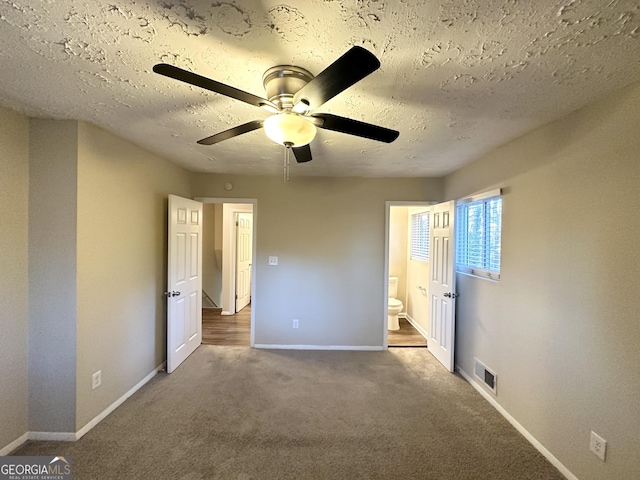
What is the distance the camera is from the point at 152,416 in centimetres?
228

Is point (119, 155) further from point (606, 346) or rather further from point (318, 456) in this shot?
point (606, 346)

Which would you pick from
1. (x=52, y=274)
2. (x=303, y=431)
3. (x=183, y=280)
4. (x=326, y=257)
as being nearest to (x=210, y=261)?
(x=183, y=280)

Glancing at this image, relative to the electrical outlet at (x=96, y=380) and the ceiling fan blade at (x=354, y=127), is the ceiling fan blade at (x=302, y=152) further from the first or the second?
the electrical outlet at (x=96, y=380)

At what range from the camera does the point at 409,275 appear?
5.10m

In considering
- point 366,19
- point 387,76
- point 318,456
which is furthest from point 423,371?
point 366,19

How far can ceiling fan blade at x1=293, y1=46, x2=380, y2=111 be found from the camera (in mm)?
889

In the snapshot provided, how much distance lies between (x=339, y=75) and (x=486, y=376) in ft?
9.46

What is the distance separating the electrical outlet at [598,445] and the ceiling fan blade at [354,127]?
2.01 m

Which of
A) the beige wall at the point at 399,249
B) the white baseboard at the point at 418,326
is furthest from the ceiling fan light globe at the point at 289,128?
the beige wall at the point at 399,249

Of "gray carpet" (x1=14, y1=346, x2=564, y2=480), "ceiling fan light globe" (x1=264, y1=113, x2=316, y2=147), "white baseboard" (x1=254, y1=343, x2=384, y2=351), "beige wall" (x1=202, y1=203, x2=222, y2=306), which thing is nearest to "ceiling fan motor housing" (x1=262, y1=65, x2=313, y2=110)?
"ceiling fan light globe" (x1=264, y1=113, x2=316, y2=147)

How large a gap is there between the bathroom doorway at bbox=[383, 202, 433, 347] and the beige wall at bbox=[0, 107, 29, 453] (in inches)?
140

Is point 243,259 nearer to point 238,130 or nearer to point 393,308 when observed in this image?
point 393,308

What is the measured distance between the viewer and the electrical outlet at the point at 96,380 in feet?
7.08

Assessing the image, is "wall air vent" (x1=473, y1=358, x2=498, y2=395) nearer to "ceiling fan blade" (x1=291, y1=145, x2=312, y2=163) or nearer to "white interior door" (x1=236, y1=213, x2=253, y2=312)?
"ceiling fan blade" (x1=291, y1=145, x2=312, y2=163)
